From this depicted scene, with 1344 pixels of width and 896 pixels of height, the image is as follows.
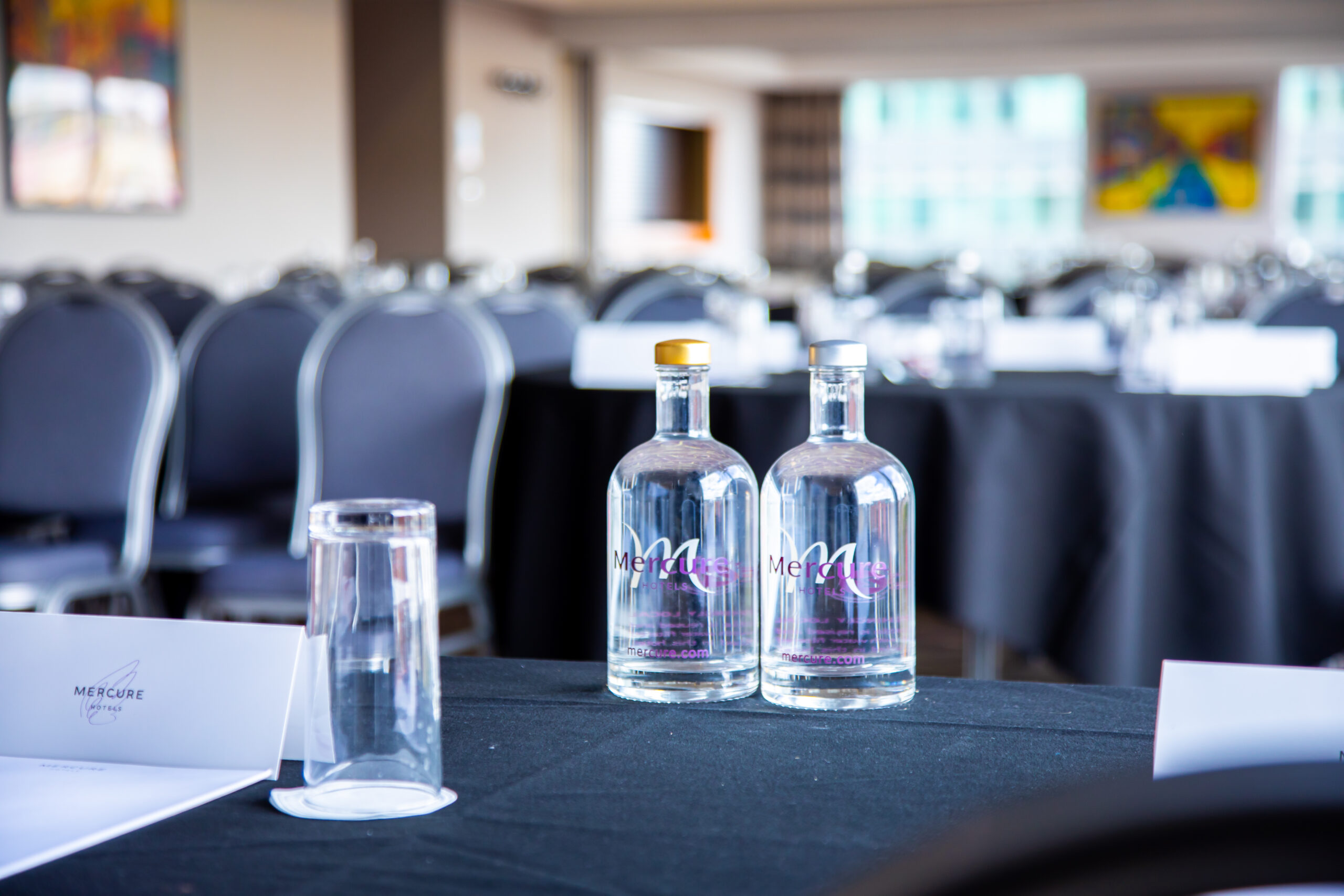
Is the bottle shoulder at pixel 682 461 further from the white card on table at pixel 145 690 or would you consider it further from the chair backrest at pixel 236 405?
the chair backrest at pixel 236 405

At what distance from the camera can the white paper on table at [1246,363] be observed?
242 cm

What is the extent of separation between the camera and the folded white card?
792 millimetres

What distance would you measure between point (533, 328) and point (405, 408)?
998mm

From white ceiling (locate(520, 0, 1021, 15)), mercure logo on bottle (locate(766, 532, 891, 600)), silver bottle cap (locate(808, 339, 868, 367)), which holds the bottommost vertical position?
mercure logo on bottle (locate(766, 532, 891, 600))

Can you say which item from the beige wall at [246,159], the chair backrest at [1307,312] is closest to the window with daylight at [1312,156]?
the beige wall at [246,159]

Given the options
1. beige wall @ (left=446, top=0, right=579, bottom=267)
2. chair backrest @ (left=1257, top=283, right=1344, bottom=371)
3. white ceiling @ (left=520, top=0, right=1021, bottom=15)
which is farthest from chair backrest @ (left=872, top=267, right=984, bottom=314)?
white ceiling @ (left=520, top=0, right=1021, bottom=15)

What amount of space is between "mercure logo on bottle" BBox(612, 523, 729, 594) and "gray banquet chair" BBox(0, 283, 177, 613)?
6.77ft

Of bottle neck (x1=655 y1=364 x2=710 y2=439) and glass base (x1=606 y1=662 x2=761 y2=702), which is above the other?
bottle neck (x1=655 y1=364 x2=710 y2=439)

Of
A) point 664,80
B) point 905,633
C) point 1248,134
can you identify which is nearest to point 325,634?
point 905,633

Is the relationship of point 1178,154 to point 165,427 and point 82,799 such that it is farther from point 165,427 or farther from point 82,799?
point 82,799

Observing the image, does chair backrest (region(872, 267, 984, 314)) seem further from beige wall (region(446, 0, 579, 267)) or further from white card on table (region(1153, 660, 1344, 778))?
beige wall (region(446, 0, 579, 267))

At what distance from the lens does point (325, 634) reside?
29.3 inches

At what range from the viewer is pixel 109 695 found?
0.85m

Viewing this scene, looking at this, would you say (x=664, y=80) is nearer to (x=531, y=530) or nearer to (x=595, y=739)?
(x=531, y=530)
